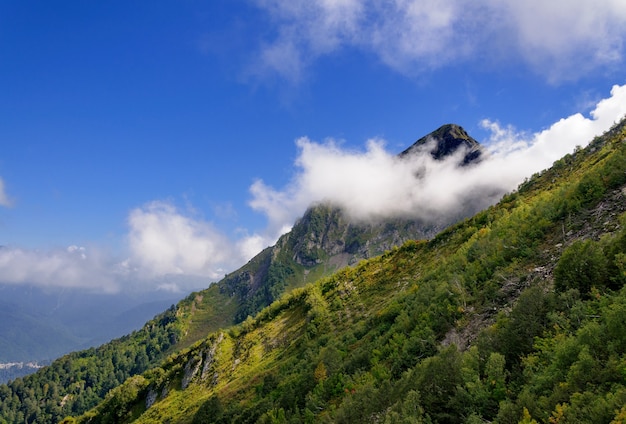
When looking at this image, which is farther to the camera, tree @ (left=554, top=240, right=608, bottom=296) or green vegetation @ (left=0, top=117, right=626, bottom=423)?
tree @ (left=554, top=240, right=608, bottom=296)

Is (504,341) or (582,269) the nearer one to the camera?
(504,341)

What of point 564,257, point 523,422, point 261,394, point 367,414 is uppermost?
point 564,257

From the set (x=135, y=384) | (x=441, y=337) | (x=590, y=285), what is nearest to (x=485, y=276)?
(x=441, y=337)

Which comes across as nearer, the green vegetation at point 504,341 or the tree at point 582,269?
the green vegetation at point 504,341

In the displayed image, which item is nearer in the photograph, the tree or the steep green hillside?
the steep green hillside

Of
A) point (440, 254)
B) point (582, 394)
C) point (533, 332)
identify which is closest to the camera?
point (582, 394)

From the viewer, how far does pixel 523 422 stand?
436 inches

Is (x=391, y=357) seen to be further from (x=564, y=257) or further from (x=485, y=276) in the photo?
(x=564, y=257)

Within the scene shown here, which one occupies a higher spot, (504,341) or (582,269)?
(582,269)

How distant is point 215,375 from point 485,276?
243 ft

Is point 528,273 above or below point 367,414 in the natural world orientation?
above

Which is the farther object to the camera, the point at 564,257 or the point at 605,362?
the point at 564,257

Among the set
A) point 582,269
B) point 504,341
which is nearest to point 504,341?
point 504,341

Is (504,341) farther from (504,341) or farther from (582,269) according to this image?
(582,269)
